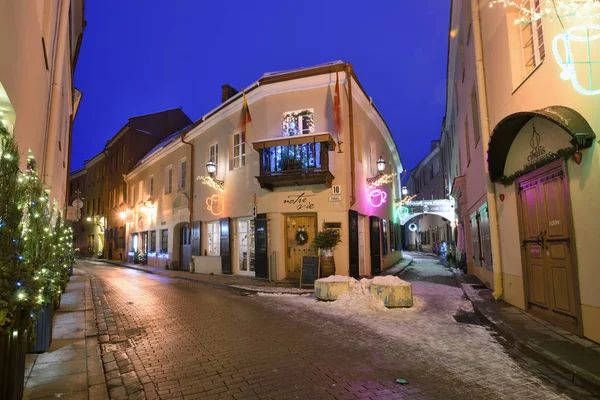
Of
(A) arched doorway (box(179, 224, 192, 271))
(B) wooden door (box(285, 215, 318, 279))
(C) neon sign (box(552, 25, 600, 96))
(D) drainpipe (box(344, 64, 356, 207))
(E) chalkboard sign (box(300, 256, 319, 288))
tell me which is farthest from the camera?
(A) arched doorway (box(179, 224, 192, 271))

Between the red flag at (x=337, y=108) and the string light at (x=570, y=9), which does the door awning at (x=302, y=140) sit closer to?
the red flag at (x=337, y=108)

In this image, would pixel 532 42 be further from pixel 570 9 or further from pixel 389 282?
pixel 389 282

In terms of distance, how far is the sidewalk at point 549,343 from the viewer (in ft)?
13.6

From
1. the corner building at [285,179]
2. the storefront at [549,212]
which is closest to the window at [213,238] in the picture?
the corner building at [285,179]

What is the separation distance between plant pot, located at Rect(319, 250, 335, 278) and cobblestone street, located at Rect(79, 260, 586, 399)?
338 cm

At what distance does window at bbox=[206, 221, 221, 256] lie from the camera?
676 inches

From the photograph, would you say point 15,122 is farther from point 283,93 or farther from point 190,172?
point 190,172

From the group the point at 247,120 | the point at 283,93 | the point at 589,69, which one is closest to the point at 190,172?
the point at 247,120

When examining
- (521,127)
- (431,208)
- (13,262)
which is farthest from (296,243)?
(431,208)

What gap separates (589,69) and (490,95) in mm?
3735

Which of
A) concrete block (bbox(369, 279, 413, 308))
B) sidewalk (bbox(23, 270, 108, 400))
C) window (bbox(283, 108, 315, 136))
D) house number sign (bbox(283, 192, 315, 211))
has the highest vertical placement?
window (bbox(283, 108, 315, 136))

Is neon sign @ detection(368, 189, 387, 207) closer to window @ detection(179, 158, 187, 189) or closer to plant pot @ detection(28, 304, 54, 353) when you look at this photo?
window @ detection(179, 158, 187, 189)

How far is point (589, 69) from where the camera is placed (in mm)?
5172

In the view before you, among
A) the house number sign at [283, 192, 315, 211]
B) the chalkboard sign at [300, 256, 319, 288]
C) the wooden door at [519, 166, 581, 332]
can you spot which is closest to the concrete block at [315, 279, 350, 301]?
the chalkboard sign at [300, 256, 319, 288]
